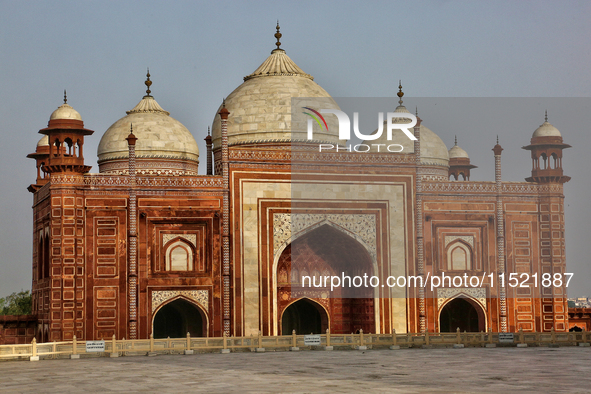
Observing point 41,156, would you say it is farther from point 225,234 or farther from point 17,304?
point 17,304

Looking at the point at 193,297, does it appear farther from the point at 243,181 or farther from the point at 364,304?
the point at 364,304

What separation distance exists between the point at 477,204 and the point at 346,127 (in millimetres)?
5010

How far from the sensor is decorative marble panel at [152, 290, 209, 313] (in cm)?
2536

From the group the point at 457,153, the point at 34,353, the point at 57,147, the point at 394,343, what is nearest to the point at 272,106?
the point at 57,147

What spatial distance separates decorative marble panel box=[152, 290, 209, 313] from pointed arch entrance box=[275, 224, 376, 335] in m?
2.54

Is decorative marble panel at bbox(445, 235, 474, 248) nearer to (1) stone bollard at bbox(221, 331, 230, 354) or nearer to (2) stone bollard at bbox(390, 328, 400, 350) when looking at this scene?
(2) stone bollard at bbox(390, 328, 400, 350)

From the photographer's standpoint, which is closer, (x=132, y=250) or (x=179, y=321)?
(x=132, y=250)

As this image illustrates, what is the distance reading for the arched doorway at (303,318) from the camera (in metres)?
29.2

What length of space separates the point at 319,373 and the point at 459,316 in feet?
45.6

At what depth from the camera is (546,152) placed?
2888 cm

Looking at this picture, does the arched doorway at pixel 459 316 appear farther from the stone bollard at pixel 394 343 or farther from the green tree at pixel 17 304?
the green tree at pixel 17 304

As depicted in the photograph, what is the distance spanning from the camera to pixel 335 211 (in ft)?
88.2

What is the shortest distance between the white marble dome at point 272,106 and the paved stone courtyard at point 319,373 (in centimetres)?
852

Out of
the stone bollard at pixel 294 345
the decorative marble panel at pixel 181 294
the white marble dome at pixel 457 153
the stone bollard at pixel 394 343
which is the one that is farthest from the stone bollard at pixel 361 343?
the white marble dome at pixel 457 153
